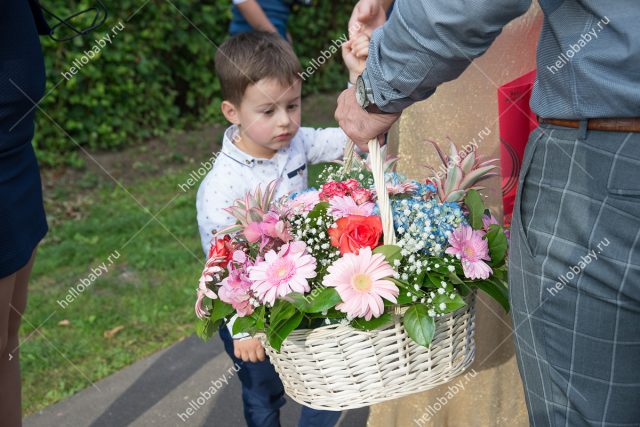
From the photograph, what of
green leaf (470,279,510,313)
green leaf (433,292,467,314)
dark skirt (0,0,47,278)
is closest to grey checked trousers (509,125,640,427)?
green leaf (433,292,467,314)

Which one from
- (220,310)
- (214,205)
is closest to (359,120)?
(220,310)

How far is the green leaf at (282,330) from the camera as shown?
1.82 metres

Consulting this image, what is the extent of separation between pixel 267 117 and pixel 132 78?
446 centimetres

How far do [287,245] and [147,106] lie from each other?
538cm

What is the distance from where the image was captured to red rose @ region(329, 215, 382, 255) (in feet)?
6.11

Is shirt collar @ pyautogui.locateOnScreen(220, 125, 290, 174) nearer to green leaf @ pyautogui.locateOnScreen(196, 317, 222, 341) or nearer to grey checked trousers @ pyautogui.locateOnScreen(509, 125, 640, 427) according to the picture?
green leaf @ pyautogui.locateOnScreen(196, 317, 222, 341)

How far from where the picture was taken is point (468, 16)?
4.53 feet

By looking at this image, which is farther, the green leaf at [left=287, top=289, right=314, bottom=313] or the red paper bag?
the red paper bag

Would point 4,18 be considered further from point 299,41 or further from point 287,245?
point 299,41

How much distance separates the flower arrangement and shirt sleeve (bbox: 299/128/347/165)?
702 mm

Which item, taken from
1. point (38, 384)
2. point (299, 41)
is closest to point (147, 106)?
point (299, 41)

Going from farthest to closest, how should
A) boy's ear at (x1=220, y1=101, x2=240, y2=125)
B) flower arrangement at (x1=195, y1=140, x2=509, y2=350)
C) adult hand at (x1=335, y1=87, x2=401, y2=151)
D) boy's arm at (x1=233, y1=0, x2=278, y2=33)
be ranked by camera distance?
1. boy's arm at (x1=233, y1=0, x2=278, y2=33)
2. boy's ear at (x1=220, y1=101, x2=240, y2=125)
3. flower arrangement at (x1=195, y1=140, x2=509, y2=350)
4. adult hand at (x1=335, y1=87, x2=401, y2=151)

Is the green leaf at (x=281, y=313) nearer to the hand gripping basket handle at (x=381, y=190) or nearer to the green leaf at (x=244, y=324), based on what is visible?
the green leaf at (x=244, y=324)

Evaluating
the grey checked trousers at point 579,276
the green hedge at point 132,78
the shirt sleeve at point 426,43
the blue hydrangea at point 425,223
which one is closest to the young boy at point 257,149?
the blue hydrangea at point 425,223
